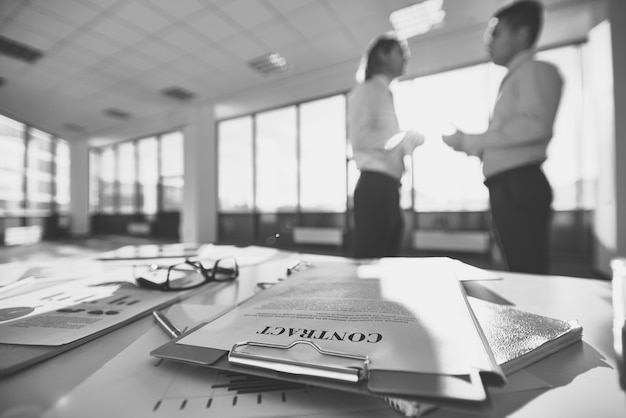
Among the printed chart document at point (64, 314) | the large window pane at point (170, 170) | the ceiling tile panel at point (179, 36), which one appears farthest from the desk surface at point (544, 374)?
the large window pane at point (170, 170)

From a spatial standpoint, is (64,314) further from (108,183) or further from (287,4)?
(108,183)

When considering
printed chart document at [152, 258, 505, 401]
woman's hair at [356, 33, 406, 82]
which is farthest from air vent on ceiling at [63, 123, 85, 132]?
woman's hair at [356, 33, 406, 82]

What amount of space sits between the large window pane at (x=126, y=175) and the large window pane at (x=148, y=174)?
1.15ft

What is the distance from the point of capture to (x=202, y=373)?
235 mm

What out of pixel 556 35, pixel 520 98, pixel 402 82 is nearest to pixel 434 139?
pixel 520 98

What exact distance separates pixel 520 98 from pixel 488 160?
0.84 ft

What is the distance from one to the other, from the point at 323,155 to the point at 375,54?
13.3ft

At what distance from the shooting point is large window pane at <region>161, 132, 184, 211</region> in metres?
7.93

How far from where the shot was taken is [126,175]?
9.20 metres

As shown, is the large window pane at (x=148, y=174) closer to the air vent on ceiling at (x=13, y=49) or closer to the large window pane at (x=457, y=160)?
the large window pane at (x=457, y=160)

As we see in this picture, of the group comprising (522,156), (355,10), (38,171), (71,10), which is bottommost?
(38,171)

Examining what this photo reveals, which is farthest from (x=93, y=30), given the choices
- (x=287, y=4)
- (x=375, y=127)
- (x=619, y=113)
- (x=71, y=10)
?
(x=619, y=113)

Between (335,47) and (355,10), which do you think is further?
(335,47)

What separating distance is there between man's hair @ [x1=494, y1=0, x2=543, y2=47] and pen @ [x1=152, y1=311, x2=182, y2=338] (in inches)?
62.4
